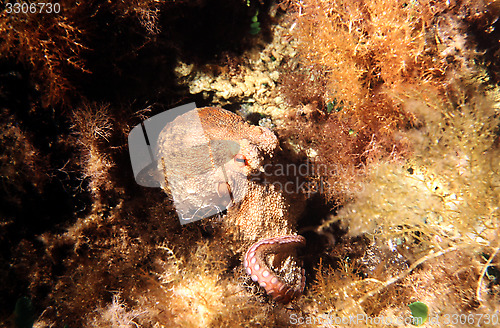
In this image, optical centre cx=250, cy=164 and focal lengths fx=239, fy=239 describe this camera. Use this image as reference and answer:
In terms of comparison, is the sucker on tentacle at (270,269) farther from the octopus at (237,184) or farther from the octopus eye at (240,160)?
the octopus eye at (240,160)

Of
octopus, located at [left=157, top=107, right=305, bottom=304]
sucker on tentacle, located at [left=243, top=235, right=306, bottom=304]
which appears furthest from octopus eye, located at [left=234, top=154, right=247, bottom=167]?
sucker on tentacle, located at [left=243, top=235, right=306, bottom=304]

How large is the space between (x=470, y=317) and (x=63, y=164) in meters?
3.92

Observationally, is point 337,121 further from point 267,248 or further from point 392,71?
point 267,248

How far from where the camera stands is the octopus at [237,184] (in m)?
2.65

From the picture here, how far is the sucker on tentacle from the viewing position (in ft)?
8.30

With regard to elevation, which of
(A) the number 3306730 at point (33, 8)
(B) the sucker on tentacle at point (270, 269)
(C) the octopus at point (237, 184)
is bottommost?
(B) the sucker on tentacle at point (270, 269)

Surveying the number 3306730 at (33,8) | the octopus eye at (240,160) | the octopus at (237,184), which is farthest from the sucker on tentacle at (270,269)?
the number 3306730 at (33,8)

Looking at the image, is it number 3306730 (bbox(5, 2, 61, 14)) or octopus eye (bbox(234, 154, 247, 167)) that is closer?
number 3306730 (bbox(5, 2, 61, 14))

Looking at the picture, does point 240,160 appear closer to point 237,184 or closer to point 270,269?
point 237,184

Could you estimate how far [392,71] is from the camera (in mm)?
2412

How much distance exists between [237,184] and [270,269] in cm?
99

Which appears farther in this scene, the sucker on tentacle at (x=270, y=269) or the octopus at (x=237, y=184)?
the octopus at (x=237, y=184)

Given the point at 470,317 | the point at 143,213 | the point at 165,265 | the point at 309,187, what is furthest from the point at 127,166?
the point at 470,317

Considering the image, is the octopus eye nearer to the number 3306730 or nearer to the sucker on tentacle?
the sucker on tentacle
